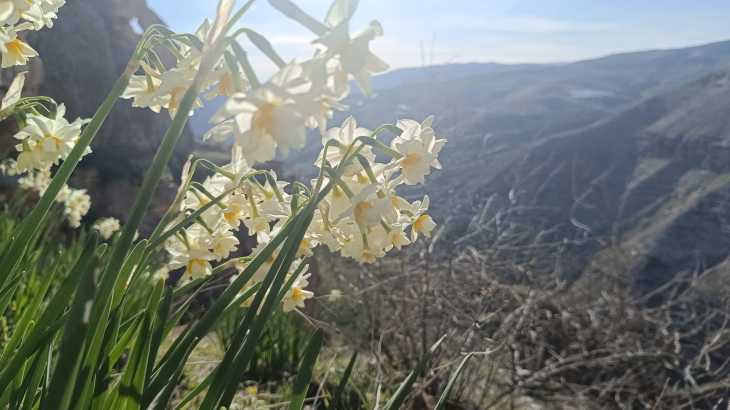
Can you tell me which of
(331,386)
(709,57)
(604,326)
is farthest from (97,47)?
(709,57)

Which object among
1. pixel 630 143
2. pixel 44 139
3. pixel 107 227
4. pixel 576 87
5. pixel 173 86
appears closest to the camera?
pixel 173 86

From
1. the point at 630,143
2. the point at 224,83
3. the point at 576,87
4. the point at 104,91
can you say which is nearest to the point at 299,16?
the point at 224,83

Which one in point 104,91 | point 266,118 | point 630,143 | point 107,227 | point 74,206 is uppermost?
point 104,91

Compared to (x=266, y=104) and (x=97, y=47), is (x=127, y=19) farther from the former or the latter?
(x=266, y=104)

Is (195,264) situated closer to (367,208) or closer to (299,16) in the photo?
(367,208)

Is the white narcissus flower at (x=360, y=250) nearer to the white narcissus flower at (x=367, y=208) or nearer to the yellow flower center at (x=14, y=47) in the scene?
the white narcissus flower at (x=367, y=208)

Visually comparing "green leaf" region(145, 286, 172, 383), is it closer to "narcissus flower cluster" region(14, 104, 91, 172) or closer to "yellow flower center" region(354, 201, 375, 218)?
"yellow flower center" region(354, 201, 375, 218)
